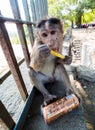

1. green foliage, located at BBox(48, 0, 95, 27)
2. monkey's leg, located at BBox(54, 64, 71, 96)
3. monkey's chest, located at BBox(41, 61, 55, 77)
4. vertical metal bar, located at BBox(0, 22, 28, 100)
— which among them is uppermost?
vertical metal bar, located at BBox(0, 22, 28, 100)

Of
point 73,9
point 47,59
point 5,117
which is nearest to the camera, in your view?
point 5,117

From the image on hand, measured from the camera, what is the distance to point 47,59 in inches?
45.3

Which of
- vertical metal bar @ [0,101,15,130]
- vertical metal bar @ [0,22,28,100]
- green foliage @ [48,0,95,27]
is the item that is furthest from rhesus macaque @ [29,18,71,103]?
green foliage @ [48,0,95,27]

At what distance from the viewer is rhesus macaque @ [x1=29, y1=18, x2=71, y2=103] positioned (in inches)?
39.1

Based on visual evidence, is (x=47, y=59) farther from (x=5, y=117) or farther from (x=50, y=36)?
(x=5, y=117)

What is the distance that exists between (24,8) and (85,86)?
1.33 metres

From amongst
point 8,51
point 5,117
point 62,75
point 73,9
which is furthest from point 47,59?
point 73,9

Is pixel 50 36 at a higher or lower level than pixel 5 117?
higher

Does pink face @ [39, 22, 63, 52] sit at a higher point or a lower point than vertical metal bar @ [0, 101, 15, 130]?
higher

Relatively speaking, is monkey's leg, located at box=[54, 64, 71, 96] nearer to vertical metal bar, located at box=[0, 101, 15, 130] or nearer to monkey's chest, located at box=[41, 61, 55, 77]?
monkey's chest, located at box=[41, 61, 55, 77]

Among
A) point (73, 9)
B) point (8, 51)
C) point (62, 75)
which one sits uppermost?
point (8, 51)

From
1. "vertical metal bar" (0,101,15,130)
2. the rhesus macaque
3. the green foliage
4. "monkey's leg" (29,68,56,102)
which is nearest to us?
"vertical metal bar" (0,101,15,130)

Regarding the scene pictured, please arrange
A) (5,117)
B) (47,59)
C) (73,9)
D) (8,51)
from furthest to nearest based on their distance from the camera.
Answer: (73,9)
(47,59)
(8,51)
(5,117)

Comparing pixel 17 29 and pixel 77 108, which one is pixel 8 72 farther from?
pixel 77 108
